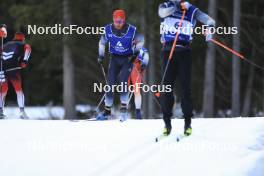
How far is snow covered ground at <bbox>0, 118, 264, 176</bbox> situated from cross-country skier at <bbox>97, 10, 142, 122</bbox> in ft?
2.59

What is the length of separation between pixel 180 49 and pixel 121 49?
6.74 ft

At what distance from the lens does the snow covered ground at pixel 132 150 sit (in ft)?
26.3

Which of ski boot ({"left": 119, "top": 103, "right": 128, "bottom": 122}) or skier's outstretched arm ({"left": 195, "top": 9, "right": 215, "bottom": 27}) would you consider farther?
ski boot ({"left": 119, "top": 103, "right": 128, "bottom": 122})

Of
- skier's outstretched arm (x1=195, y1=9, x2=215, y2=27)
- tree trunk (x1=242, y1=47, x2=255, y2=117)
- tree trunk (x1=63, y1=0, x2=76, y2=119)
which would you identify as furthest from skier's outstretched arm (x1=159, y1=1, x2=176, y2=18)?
tree trunk (x1=63, y1=0, x2=76, y2=119)

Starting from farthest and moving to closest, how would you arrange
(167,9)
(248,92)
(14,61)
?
(248,92) < (14,61) < (167,9)

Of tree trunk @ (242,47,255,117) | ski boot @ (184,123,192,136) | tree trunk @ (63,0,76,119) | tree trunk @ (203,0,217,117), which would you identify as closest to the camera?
ski boot @ (184,123,192,136)

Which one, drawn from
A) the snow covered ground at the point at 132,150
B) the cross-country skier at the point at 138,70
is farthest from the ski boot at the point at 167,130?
the cross-country skier at the point at 138,70

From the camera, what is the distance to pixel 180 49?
9.12m

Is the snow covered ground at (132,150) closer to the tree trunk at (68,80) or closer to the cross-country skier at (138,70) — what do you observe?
the cross-country skier at (138,70)

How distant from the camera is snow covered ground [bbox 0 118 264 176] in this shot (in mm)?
8023

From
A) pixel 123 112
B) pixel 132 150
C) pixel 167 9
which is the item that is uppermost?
pixel 167 9

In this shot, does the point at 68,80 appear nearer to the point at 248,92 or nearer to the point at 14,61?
the point at 248,92

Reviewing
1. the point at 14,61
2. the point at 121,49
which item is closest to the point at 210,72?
the point at 121,49

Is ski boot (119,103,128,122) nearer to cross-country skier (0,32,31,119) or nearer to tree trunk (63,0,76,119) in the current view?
cross-country skier (0,32,31,119)
